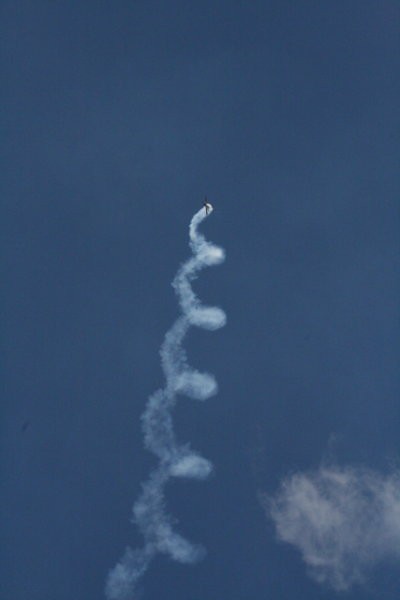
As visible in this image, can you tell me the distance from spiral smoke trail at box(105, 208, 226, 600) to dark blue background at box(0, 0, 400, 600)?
5.55 ft

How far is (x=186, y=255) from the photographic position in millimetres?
160875

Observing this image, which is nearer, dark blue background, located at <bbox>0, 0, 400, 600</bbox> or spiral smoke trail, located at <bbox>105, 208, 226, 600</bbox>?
spiral smoke trail, located at <bbox>105, 208, 226, 600</bbox>

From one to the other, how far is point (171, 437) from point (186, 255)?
30.2 metres

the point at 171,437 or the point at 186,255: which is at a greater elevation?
the point at 186,255

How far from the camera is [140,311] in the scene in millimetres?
158500

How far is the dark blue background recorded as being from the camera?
149 meters

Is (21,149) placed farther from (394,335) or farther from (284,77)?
(394,335)

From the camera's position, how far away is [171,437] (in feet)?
498

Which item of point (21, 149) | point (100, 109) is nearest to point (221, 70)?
point (100, 109)

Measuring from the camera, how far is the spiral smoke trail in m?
146

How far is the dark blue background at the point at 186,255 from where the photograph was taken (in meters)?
149

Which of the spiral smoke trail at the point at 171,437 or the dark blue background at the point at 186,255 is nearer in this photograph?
the spiral smoke trail at the point at 171,437

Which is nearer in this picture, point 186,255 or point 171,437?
point 171,437

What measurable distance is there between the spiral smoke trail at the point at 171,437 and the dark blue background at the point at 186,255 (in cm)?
169
